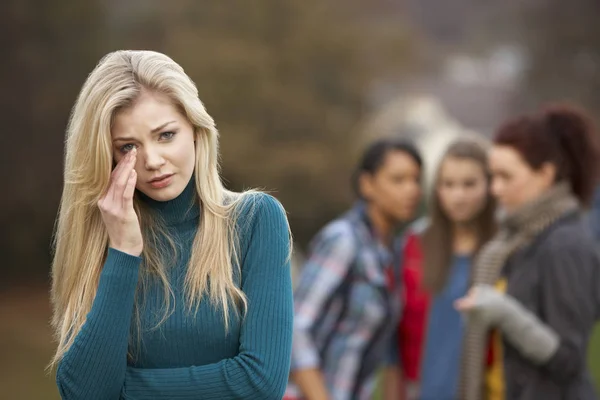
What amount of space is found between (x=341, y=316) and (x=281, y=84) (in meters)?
10.9

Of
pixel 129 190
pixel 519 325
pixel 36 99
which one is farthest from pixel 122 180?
pixel 36 99

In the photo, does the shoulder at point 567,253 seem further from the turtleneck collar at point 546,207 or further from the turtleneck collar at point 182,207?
the turtleneck collar at point 182,207

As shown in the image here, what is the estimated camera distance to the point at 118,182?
1890 millimetres

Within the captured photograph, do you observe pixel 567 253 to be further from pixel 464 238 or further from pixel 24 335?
pixel 24 335

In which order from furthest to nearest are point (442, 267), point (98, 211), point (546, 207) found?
point (442, 267), point (546, 207), point (98, 211)

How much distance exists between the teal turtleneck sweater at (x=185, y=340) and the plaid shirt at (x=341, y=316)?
2293 mm

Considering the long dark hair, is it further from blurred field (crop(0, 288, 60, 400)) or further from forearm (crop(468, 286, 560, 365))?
blurred field (crop(0, 288, 60, 400))

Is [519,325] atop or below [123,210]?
below

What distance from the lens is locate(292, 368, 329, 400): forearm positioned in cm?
423

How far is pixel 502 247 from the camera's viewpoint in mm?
4117

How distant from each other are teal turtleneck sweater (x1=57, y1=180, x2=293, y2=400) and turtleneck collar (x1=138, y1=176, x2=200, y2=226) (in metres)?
0.07

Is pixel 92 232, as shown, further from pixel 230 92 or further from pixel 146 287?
pixel 230 92

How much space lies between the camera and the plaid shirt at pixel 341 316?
168 inches

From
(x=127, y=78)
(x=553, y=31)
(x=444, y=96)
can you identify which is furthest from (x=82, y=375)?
A: (x=553, y=31)
